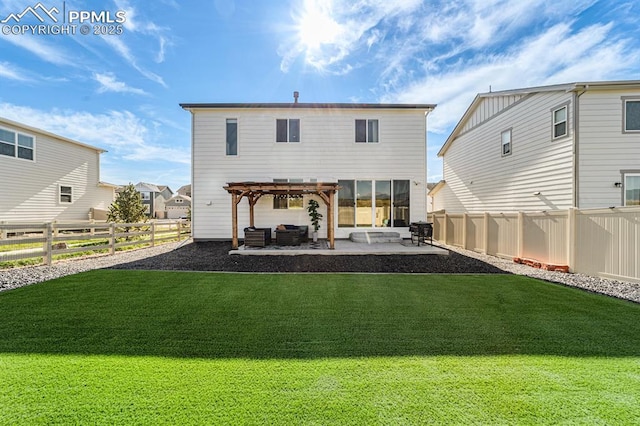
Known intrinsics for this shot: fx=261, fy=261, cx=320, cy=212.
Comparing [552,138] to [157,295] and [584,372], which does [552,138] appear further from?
[157,295]

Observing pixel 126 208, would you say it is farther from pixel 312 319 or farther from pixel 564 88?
pixel 564 88

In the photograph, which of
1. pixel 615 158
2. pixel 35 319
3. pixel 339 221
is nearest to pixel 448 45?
pixel 615 158

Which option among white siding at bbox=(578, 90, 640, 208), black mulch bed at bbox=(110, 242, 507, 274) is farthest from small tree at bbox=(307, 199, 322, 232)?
white siding at bbox=(578, 90, 640, 208)

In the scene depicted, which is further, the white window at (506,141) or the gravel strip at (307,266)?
the white window at (506,141)

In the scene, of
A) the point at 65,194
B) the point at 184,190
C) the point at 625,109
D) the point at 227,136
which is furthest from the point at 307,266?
the point at 184,190

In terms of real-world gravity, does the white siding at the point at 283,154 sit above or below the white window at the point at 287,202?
above

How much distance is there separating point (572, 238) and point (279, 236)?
28.4ft

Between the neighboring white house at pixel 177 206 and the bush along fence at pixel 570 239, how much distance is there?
44579 mm

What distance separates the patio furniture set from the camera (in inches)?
372

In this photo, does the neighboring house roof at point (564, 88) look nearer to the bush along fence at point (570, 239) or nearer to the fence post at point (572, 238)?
the bush along fence at point (570, 239)

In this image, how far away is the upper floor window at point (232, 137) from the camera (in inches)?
459

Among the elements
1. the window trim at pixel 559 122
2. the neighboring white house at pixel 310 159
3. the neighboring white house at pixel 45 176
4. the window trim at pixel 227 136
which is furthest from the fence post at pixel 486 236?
the neighboring white house at pixel 45 176

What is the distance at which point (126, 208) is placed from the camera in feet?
41.3

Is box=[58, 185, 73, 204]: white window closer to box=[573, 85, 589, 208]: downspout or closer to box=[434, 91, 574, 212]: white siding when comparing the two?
box=[434, 91, 574, 212]: white siding
